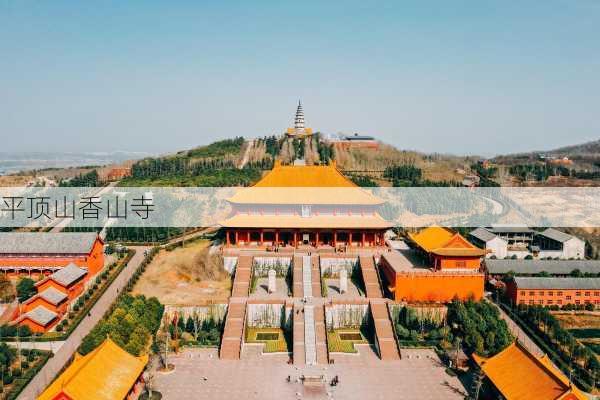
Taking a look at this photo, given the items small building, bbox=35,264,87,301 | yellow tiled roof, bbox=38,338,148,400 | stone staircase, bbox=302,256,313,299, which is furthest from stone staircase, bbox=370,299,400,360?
small building, bbox=35,264,87,301

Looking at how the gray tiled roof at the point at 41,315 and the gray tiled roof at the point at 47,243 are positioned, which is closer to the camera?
the gray tiled roof at the point at 41,315

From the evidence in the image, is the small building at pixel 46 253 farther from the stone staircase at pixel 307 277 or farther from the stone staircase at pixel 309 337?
the stone staircase at pixel 309 337

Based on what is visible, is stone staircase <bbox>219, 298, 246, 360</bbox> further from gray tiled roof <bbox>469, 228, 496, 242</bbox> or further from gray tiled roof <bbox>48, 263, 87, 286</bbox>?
Answer: gray tiled roof <bbox>469, 228, 496, 242</bbox>

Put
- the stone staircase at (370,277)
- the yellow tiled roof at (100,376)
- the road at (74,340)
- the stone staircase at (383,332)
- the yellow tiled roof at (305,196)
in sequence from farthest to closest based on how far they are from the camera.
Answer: the yellow tiled roof at (305,196), the stone staircase at (370,277), the stone staircase at (383,332), the road at (74,340), the yellow tiled roof at (100,376)

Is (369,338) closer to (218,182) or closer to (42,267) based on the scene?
(42,267)

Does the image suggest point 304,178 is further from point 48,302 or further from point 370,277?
point 48,302

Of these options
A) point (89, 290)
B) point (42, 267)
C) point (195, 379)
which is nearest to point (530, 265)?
point (195, 379)

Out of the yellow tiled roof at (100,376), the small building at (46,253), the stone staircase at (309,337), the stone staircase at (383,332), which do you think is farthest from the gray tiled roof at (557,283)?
the small building at (46,253)
